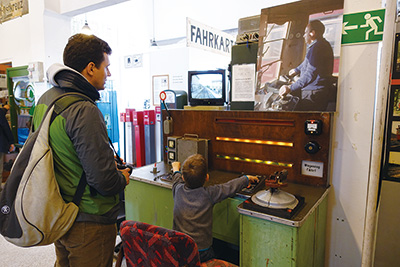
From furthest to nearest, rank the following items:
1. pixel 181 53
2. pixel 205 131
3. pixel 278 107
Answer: pixel 181 53 < pixel 205 131 < pixel 278 107

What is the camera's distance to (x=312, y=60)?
72.6 inches

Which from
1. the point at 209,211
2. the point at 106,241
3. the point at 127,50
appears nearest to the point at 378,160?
the point at 209,211

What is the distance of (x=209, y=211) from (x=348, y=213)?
1.01 m

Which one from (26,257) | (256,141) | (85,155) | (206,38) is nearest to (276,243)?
(256,141)

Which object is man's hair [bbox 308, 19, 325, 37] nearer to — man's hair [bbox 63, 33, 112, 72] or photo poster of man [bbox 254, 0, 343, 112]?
photo poster of man [bbox 254, 0, 343, 112]

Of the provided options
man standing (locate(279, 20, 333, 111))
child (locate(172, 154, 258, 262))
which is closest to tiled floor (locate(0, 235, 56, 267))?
child (locate(172, 154, 258, 262))

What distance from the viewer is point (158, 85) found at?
5.28 metres

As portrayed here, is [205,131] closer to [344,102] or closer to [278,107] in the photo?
[278,107]

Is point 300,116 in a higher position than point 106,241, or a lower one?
higher

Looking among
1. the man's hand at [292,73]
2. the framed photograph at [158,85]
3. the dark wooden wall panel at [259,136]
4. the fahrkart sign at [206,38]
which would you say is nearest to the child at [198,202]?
the dark wooden wall panel at [259,136]

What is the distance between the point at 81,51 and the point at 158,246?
98 cm

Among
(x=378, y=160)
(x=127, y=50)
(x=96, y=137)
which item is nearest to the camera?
(x=378, y=160)

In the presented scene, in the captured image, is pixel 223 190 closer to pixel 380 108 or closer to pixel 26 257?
pixel 380 108

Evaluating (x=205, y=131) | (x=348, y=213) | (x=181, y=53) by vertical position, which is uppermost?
(x=181, y=53)
